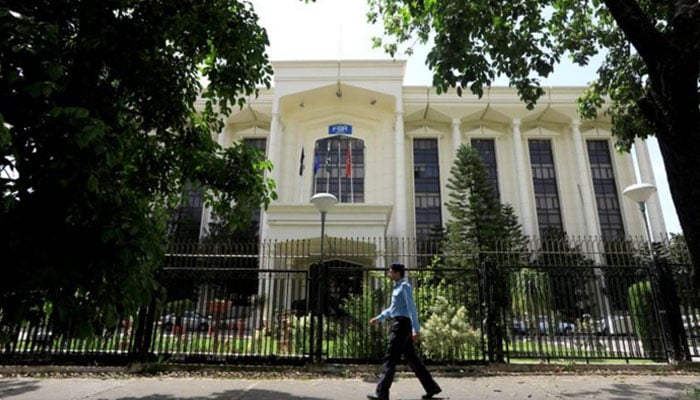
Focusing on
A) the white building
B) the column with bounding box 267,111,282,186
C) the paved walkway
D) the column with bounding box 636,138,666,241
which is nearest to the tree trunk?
the paved walkway

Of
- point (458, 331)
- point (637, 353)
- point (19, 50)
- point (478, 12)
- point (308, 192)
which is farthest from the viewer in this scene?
point (308, 192)

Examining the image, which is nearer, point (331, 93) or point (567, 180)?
point (331, 93)

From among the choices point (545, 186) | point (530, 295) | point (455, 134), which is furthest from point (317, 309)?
point (545, 186)

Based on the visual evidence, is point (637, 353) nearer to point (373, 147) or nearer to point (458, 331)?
point (458, 331)

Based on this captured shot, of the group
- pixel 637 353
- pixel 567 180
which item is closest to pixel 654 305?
pixel 637 353

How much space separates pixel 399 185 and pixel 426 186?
5084mm

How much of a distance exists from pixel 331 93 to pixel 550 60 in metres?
25.0

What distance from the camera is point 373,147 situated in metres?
31.7

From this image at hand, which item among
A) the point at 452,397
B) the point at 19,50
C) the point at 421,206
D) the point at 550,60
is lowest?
the point at 452,397

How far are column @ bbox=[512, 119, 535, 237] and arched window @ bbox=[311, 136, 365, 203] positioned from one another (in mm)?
12797

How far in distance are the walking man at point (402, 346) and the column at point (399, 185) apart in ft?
76.5

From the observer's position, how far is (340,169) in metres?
30.7

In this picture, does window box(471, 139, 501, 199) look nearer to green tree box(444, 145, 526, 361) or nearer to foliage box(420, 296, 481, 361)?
green tree box(444, 145, 526, 361)

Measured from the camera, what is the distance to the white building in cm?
2966
